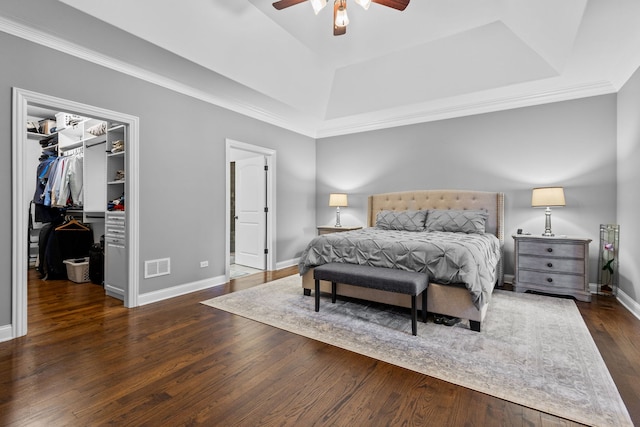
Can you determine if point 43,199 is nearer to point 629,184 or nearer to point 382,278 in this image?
point 382,278

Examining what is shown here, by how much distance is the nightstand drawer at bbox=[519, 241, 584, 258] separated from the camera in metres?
3.58

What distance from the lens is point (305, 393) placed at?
5.93 feet

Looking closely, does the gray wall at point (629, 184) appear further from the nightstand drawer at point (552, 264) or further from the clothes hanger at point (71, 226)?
the clothes hanger at point (71, 226)

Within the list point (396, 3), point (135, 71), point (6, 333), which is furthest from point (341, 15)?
point (6, 333)

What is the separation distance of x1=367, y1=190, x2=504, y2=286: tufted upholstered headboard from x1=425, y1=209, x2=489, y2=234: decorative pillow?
17 centimetres

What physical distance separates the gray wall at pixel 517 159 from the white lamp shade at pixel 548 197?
0.42m

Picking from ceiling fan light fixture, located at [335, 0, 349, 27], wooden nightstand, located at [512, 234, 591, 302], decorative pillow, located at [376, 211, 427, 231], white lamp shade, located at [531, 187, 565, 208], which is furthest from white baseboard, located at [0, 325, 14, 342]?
white lamp shade, located at [531, 187, 565, 208]

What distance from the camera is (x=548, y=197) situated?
3773 mm

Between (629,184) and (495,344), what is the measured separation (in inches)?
103

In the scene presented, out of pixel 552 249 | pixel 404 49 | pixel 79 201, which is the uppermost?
pixel 404 49

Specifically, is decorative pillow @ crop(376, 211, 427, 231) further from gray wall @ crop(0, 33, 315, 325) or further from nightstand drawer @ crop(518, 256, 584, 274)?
gray wall @ crop(0, 33, 315, 325)

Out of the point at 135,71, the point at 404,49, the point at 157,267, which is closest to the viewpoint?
the point at 135,71

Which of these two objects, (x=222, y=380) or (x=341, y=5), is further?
(x=341, y=5)

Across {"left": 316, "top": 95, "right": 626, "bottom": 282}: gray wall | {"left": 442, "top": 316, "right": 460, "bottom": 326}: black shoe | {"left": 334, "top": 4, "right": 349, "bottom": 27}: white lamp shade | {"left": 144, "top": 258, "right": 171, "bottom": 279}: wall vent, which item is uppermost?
{"left": 334, "top": 4, "right": 349, "bottom": 27}: white lamp shade
